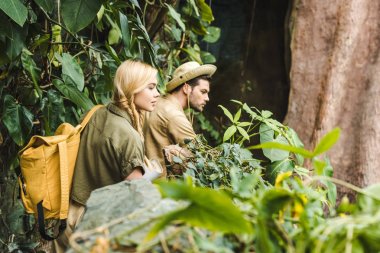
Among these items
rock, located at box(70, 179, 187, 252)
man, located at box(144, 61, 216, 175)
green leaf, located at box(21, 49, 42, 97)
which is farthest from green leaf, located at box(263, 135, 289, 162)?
rock, located at box(70, 179, 187, 252)

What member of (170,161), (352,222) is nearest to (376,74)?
(170,161)

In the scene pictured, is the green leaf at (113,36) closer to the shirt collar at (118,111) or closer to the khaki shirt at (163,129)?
the khaki shirt at (163,129)

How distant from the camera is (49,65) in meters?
3.94

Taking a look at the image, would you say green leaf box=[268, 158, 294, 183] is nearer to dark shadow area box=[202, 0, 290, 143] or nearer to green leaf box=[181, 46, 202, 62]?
green leaf box=[181, 46, 202, 62]

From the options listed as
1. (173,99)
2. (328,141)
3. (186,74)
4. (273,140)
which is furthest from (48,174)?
(328,141)

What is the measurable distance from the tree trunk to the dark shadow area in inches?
19.2

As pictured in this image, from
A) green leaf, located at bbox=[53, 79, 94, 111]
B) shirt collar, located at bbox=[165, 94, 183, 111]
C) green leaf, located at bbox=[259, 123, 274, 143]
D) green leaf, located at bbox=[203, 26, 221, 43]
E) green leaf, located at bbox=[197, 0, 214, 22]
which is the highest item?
green leaf, located at bbox=[197, 0, 214, 22]

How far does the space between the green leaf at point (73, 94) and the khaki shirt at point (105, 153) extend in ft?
1.89

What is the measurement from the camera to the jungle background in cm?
136

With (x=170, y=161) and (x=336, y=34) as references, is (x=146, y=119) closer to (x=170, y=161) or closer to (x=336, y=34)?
(x=170, y=161)

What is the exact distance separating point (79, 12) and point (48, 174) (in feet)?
2.97

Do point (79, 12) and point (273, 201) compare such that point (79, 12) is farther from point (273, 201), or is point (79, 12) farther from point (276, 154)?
point (273, 201)

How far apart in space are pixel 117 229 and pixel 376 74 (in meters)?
4.77

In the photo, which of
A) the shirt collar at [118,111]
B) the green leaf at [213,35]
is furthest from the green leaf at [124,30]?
the green leaf at [213,35]
